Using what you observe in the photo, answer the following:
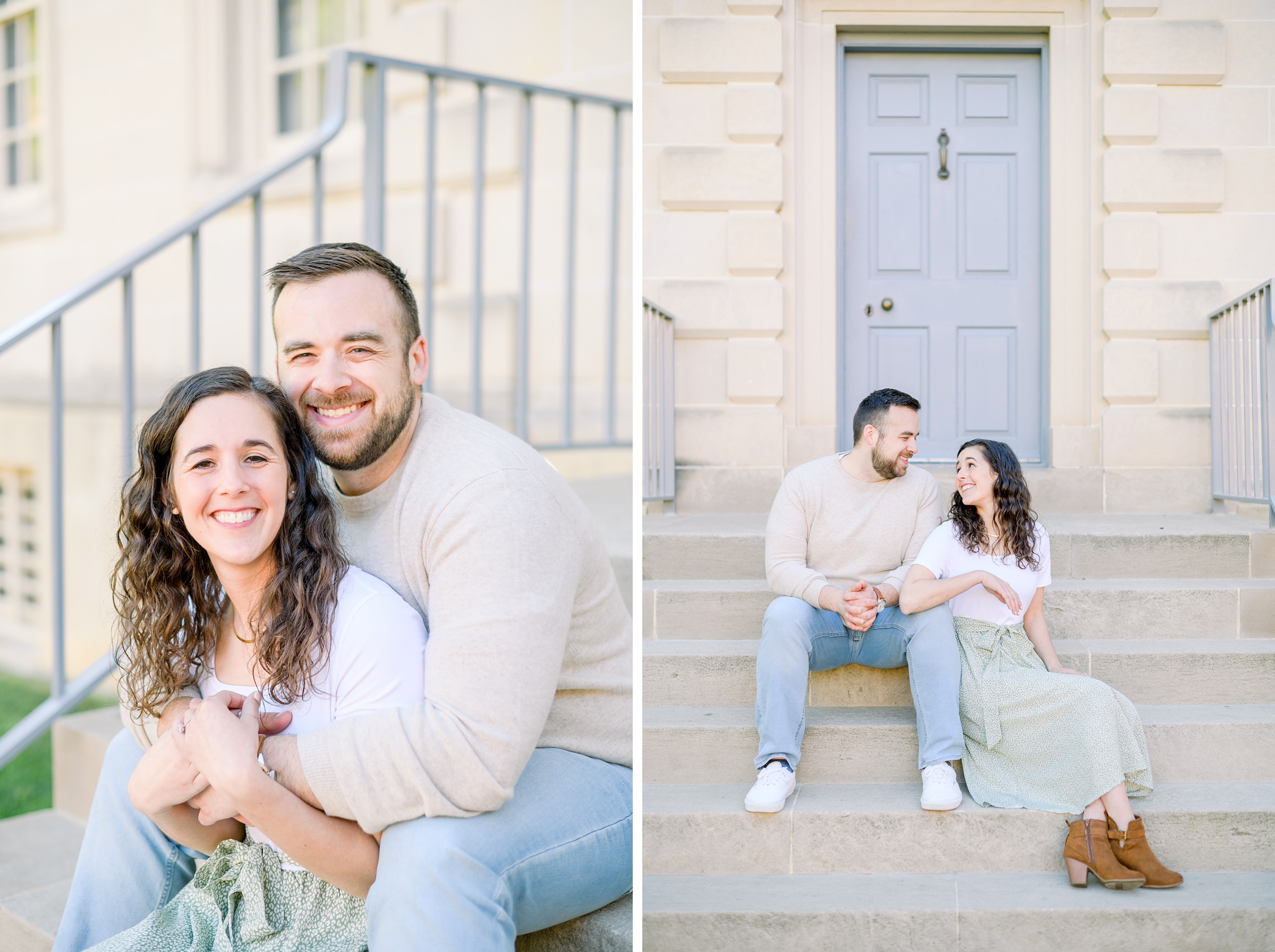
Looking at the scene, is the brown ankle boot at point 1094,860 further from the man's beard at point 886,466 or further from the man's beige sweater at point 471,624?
the man's beige sweater at point 471,624

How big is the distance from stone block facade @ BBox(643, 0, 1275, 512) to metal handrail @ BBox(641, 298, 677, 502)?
37 millimetres

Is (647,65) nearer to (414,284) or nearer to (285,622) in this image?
(414,284)

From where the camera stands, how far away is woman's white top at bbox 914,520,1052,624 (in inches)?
96.7

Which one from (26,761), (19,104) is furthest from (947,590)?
(19,104)

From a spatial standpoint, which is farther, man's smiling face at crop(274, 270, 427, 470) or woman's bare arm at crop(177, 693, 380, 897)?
man's smiling face at crop(274, 270, 427, 470)

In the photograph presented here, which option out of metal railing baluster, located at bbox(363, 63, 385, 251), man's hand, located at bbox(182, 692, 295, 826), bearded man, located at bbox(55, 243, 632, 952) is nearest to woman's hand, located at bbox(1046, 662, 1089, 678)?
bearded man, located at bbox(55, 243, 632, 952)

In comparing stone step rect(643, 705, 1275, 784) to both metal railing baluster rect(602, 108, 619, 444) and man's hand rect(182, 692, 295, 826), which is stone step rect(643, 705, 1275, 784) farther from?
metal railing baluster rect(602, 108, 619, 444)

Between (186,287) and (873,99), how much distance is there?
3651 mm

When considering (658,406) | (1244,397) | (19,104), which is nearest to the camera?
(658,406)

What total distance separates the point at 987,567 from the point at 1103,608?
1.33ft

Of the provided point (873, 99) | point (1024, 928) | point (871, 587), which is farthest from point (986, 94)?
point (1024, 928)

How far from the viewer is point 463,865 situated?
4.12 feet

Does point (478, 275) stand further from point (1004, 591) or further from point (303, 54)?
point (303, 54)

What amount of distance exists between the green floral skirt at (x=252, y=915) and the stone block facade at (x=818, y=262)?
1566 mm
